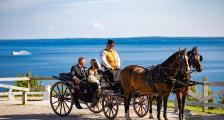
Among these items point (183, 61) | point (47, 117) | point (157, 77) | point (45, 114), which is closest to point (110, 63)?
point (157, 77)

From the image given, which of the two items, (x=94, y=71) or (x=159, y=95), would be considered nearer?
(x=159, y=95)

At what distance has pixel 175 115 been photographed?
55.7 ft

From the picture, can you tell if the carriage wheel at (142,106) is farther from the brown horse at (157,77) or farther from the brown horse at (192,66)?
the brown horse at (192,66)

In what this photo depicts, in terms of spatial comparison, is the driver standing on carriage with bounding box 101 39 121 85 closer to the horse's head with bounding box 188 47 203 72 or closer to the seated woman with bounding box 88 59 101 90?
the seated woman with bounding box 88 59 101 90

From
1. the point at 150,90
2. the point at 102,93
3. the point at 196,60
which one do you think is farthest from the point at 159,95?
the point at 102,93

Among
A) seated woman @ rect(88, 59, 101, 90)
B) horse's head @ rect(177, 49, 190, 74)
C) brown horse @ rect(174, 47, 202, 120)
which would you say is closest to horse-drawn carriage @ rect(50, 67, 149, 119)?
seated woman @ rect(88, 59, 101, 90)

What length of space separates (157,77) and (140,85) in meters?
0.76

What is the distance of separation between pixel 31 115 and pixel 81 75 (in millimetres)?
2137

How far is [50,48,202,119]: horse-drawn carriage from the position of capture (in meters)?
13.9

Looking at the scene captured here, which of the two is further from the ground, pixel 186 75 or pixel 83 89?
pixel 186 75

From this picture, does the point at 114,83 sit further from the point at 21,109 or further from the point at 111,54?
the point at 21,109

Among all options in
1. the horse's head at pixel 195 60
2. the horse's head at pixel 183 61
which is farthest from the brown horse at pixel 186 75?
the horse's head at pixel 183 61

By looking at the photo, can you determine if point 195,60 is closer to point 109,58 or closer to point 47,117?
point 109,58

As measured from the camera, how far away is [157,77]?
14102mm
